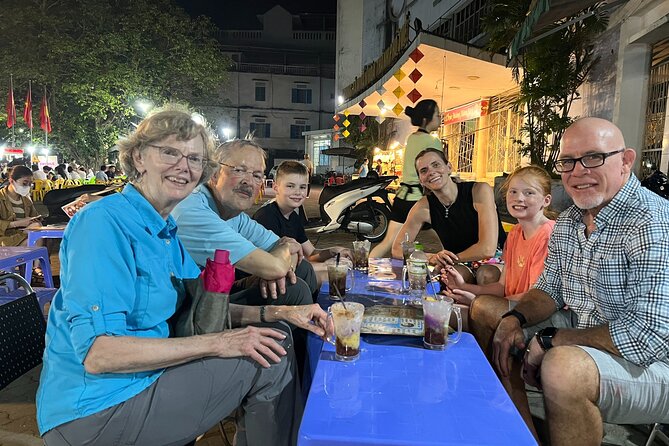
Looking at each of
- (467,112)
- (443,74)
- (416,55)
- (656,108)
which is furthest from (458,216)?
(467,112)

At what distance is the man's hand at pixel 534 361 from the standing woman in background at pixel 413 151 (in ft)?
8.22

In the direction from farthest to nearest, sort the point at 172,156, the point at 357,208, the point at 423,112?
the point at 357,208
the point at 423,112
the point at 172,156

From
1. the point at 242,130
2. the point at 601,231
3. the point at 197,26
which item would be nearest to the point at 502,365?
Answer: the point at 601,231

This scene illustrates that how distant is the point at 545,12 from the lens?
4926 mm

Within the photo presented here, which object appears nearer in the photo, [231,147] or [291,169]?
[231,147]

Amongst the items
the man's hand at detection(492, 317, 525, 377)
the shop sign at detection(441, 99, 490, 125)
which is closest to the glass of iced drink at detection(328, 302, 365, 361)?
the man's hand at detection(492, 317, 525, 377)

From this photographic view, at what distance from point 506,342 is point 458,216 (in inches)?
60.9

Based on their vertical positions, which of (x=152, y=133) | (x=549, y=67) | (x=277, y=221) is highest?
(x=549, y=67)

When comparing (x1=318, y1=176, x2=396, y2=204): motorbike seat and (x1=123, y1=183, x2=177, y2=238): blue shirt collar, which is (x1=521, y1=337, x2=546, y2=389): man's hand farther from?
(x1=318, y1=176, x2=396, y2=204): motorbike seat

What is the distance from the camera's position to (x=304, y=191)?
3.33 m

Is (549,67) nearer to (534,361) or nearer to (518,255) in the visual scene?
(518,255)

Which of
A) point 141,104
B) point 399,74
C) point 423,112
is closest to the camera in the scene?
point 423,112

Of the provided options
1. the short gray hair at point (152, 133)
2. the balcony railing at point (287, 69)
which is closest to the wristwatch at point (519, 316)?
the short gray hair at point (152, 133)

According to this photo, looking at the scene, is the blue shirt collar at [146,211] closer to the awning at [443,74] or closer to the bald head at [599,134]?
the bald head at [599,134]
